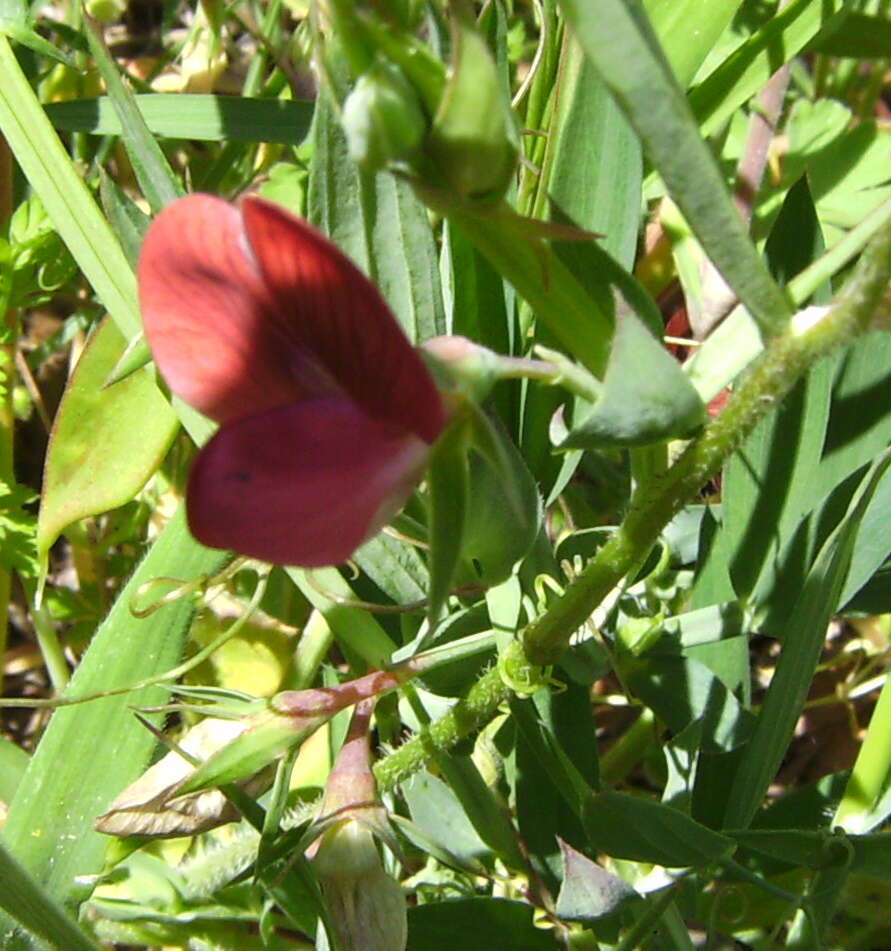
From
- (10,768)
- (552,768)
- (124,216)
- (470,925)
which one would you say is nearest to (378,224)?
(124,216)

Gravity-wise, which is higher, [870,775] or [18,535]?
[18,535]

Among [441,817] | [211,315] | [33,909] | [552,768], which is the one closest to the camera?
[211,315]

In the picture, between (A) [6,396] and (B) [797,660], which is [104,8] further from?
(B) [797,660]

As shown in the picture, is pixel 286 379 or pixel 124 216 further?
pixel 124 216

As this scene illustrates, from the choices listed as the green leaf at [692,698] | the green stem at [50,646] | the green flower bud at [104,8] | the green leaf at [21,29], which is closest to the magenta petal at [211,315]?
the green leaf at [692,698]

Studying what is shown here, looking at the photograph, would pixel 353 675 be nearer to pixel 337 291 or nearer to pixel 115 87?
pixel 115 87

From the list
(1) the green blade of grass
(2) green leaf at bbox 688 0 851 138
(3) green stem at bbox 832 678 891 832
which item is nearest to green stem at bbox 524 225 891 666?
(3) green stem at bbox 832 678 891 832

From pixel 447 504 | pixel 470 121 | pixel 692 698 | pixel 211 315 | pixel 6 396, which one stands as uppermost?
pixel 470 121
